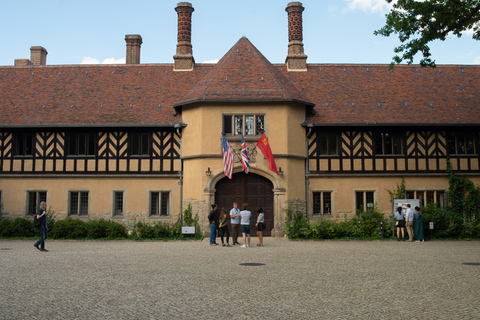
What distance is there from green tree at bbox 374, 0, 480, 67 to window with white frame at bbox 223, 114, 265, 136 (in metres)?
6.46

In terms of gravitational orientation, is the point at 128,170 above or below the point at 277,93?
below

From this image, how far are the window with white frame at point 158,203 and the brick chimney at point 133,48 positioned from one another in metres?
10.3

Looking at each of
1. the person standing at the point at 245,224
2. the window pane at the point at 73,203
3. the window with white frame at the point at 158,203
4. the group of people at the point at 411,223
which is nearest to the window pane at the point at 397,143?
the group of people at the point at 411,223

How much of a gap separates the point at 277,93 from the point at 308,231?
6051mm

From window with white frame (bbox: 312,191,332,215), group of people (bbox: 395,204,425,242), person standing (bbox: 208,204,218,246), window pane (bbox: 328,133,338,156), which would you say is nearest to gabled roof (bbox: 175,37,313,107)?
window pane (bbox: 328,133,338,156)

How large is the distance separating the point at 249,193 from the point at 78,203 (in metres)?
8.00

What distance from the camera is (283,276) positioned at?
961 centimetres

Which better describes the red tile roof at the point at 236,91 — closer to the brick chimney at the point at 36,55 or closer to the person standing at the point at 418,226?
the brick chimney at the point at 36,55

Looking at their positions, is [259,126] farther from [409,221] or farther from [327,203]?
[409,221]

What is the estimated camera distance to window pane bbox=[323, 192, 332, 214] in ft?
71.2

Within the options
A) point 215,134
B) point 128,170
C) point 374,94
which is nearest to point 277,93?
point 215,134

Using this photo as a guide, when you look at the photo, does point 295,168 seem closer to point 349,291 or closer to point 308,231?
point 308,231

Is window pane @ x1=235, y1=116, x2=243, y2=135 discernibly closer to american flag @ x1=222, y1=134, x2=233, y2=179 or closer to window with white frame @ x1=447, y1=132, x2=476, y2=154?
american flag @ x1=222, y1=134, x2=233, y2=179

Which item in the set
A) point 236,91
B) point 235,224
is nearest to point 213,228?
point 235,224
